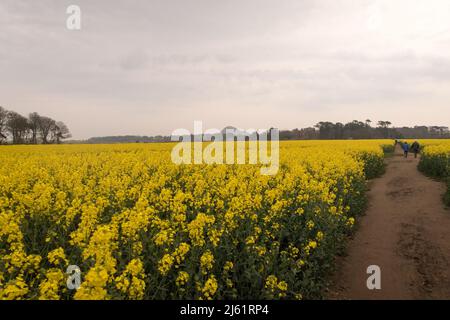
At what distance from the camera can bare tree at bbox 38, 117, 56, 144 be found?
7754cm

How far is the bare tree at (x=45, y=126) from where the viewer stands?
3053 inches

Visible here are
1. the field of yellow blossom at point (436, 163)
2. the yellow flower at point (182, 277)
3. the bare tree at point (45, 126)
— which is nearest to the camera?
the yellow flower at point (182, 277)

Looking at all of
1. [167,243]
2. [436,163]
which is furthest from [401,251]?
[436,163]

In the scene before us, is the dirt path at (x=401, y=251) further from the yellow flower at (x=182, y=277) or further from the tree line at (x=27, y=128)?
the tree line at (x=27, y=128)

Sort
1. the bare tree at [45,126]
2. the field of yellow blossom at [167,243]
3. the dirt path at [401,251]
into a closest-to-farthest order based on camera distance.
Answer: the field of yellow blossom at [167,243]
the dirt path at [401,251]
the bare tree at [45,126]

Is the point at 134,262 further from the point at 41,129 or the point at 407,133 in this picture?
the point at 407,133

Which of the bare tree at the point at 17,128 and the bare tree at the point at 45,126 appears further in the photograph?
the bare tree at the point at 45,126

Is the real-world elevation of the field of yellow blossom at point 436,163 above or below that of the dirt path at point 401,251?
above

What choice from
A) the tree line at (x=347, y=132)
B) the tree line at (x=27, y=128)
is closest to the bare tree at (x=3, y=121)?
the tree line at (x=27, y=128)

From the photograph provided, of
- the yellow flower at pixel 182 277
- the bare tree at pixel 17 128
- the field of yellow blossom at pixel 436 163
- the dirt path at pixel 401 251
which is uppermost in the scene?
the bare tree at pixel 17 128

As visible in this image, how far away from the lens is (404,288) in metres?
5.78

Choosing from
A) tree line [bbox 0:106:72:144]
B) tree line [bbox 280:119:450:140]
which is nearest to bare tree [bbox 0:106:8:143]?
tree line [bbox 0:106:72:144]

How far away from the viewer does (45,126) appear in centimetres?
8200
